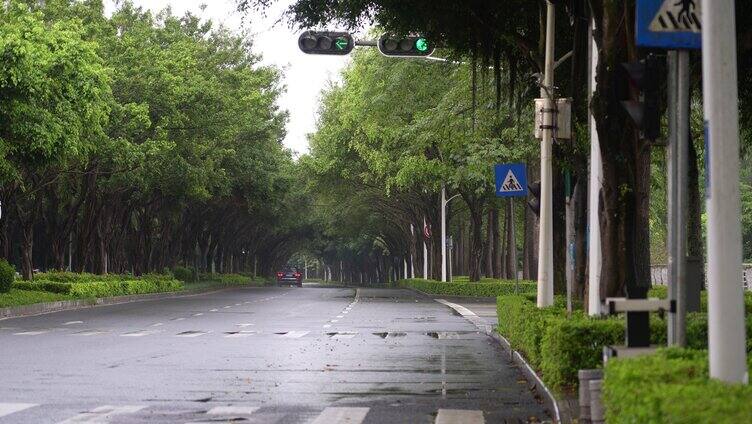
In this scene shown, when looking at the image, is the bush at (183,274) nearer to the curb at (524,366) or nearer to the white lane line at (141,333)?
the curb at (524,366)

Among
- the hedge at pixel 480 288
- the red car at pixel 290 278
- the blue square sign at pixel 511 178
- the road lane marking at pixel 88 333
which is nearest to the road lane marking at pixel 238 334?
the road lane marking at pixel 88 333

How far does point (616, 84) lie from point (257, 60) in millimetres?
54144

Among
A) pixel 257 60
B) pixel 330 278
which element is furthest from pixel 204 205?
pixel 330 278

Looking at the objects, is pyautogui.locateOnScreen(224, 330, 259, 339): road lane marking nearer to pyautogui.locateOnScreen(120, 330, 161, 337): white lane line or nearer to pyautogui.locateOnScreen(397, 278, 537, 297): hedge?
pyautogui.locateOnScreen(120, 330, 161, 337): white lane line

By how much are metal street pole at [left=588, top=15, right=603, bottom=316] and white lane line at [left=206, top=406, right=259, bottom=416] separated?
5.44 m

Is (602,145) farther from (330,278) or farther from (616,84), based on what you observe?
(330,278)

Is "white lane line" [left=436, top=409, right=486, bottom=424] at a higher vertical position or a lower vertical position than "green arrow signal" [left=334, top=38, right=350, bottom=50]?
lower

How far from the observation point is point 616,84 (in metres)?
9.64

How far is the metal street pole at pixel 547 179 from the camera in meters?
19.2

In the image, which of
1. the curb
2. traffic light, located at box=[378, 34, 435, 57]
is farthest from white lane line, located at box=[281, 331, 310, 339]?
traffic light, located at box=[378, 34, 435, 57]

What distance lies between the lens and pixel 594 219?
16.2m

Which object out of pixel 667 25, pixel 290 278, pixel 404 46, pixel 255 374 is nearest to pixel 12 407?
pixel 255 374

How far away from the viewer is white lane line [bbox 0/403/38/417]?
11.0 metres

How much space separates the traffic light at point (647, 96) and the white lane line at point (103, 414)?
16.6 feet
